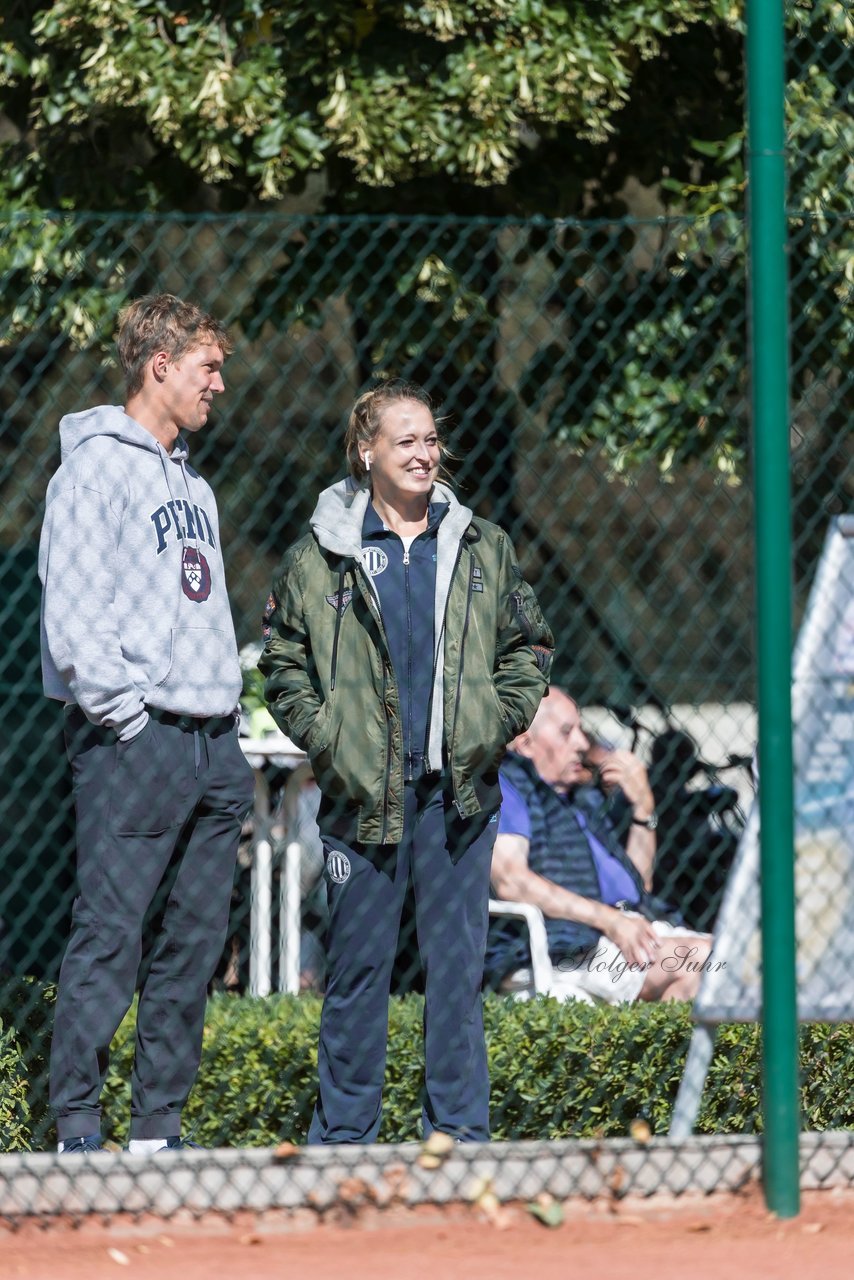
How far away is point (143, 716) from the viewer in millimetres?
3498

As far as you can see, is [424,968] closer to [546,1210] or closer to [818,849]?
[546,1210]

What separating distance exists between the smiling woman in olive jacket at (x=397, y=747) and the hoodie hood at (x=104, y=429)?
1.36ft

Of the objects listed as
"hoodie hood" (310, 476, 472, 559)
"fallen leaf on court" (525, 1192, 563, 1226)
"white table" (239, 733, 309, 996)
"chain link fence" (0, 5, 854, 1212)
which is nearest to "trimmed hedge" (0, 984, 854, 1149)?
"chain link fence" (0, 5, 854, 1212)

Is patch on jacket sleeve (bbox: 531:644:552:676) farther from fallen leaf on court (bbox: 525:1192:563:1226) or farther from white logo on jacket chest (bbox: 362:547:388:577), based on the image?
fallen leaf on court (bbox: 525:1192:563:1226)

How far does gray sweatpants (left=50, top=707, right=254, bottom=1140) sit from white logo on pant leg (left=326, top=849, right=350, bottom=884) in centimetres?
23

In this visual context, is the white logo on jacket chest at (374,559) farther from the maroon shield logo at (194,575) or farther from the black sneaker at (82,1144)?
the black sneaker at (82,1144)

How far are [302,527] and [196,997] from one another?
9.53 ft

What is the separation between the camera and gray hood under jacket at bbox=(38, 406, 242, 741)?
345 centimetres

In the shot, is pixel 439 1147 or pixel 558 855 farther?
pixel 558 855

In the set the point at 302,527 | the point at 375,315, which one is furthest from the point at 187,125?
the point at 302,527

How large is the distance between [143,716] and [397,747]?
54 centimetres

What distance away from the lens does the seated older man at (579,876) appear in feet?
15.3

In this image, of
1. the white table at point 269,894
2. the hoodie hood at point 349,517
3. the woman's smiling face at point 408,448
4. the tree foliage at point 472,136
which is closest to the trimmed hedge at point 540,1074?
the white table at point 269,894

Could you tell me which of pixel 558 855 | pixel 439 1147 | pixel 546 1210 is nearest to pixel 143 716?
pixel 439 1147
